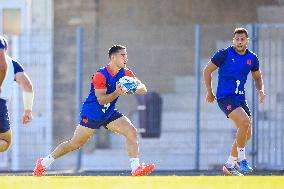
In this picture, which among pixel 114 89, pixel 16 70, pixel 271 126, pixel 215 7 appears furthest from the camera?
pixel 215 7

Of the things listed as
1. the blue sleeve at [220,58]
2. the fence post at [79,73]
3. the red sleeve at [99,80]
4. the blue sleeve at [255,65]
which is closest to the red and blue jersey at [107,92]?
the red sleeve at [99,80]

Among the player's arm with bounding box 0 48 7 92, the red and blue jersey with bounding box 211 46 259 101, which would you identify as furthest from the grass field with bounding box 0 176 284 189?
the red and blue jersey with bounding box 211 46 259 101

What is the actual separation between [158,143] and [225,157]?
1090 mm

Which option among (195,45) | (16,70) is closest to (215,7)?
(195,45)

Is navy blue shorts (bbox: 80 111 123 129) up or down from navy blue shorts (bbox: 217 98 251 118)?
down

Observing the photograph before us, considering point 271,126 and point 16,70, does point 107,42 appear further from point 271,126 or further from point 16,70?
point 16,70

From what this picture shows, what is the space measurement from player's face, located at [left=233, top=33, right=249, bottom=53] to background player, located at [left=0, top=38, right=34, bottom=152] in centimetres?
332

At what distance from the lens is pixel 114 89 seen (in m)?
13.7

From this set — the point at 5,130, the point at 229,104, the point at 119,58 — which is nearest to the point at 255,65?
the point at 229,104

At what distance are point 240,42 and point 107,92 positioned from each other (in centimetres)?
180

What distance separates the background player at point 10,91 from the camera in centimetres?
1150

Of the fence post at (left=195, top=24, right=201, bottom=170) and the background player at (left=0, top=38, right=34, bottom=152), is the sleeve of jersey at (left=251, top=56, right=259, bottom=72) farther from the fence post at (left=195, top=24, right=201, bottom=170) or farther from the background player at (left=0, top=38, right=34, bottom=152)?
the background player at (left=0, top=38, right=34, bottom=152)

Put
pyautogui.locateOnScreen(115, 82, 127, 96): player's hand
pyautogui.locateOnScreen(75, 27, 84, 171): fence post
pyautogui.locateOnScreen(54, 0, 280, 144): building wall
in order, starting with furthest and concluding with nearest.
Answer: pyautogui.locateOnScreen(75, 27, 84, 171): fence post, pyautogui.locateOnScreen(54, 0, 280, 144): building wall, pyautogui.locateOnScreen(115, 82, 127, 96): player's hand

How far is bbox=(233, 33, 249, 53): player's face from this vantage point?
46.1 feet
